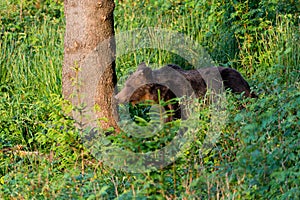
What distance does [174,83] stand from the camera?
7.80 metres

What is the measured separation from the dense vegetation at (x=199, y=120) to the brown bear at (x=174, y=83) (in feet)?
1.39

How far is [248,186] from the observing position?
4766mm

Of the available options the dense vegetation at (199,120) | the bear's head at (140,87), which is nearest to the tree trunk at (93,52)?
the dense vegetation at (199,120)

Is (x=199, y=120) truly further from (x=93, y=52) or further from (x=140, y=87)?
(x=140, y=87)

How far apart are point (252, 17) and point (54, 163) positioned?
5.03 m

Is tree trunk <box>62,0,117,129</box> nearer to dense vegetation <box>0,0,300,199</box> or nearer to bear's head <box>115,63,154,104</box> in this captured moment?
dense vegetation <box>0,0,300,199</box>

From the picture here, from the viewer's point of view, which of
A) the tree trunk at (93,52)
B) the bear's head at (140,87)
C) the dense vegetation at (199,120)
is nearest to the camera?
the dense vegetation at (199,120)

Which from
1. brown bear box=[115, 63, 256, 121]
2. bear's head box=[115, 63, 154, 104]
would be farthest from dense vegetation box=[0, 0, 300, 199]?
bear's head box=[115, 63, 154, 104]

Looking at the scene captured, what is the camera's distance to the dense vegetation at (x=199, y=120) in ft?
15.8

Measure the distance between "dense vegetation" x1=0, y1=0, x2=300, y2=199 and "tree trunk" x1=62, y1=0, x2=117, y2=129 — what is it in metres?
0.45

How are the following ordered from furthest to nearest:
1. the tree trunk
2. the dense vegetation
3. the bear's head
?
the bear's head < the tree trunk < the dense vegetation

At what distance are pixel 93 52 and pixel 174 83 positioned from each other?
1.48 meters

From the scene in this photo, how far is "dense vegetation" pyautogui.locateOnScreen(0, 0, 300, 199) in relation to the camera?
4.82m

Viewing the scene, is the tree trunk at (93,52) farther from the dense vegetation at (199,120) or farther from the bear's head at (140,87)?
the bear's head at (140,87)
